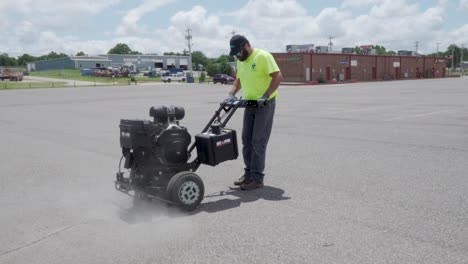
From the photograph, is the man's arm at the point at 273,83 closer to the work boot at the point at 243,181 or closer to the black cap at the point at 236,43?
the black cap at the point at 236,43

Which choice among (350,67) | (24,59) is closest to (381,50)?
(350,67)

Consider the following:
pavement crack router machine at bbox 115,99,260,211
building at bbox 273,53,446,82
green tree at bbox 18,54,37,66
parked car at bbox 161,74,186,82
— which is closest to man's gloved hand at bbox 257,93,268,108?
pavement crack router machine at bbox 115,99,260,211

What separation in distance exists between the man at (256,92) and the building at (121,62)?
4325 inches

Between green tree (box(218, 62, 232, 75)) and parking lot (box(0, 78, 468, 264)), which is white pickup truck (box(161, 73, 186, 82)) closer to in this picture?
green tree (box(218, 62, 232, 75))

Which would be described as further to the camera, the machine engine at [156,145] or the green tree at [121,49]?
the green tree at [121,49]

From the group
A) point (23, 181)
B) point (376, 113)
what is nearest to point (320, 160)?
point (23, 181)

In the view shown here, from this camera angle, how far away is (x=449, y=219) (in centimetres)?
454

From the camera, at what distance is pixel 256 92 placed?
587 centimetres

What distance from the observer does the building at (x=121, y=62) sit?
117 metres

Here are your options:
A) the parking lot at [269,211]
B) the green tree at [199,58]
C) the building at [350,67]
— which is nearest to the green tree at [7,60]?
the green tree at [199,58]

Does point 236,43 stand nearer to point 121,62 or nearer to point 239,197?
point 239,197

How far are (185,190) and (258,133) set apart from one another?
136 centimetres

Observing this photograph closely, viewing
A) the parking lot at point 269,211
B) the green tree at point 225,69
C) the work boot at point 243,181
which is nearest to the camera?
the parking lot at point 269,211

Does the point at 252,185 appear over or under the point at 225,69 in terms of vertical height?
under
